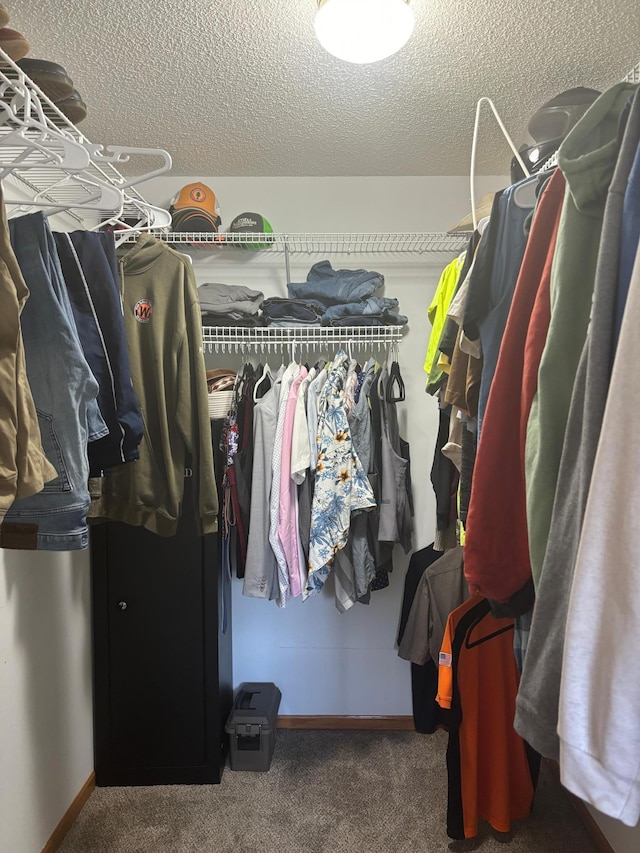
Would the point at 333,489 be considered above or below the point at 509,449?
below

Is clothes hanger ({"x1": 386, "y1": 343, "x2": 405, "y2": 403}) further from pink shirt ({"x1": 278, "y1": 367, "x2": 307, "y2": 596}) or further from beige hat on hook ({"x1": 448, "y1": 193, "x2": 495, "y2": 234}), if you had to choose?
beige hat on hook ({"x1": 448, "y1": 193, "x2": 495, "y2": 234})

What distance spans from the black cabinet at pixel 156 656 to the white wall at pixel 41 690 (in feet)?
0.27

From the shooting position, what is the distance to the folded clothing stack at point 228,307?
7.25 ft

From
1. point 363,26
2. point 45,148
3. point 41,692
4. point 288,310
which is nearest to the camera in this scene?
point 45,148

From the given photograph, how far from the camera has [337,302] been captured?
2.31 metres

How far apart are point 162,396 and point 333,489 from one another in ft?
2.38

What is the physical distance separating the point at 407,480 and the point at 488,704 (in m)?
0.85

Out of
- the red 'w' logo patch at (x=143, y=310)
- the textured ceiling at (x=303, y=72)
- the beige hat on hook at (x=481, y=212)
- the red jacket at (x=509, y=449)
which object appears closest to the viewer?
the red jacket at (x=509, y=449)

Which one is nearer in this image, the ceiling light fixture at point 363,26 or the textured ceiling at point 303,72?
the ceiling light fixture at point 363,26

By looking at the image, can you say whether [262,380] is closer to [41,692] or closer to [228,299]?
[228,299]

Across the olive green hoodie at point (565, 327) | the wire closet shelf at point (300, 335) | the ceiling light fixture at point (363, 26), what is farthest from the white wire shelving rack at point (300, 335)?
the olive green hoodie at point (565, 327)

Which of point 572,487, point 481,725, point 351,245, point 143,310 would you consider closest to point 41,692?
point 143,310

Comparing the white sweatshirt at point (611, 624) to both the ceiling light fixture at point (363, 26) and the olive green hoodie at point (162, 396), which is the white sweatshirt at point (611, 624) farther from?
the olive green hoodie at point (162, 396)

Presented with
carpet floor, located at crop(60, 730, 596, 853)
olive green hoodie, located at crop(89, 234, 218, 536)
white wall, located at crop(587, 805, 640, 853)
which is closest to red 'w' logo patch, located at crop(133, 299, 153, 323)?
olive green hoodie, located at crop(89, 234, 218, 536)
